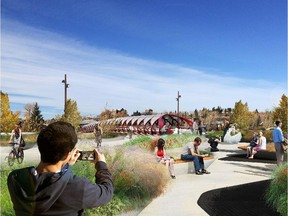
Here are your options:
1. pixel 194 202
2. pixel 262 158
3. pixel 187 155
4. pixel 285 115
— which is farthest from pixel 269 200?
pixel 285 115

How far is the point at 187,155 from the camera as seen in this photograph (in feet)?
30.3

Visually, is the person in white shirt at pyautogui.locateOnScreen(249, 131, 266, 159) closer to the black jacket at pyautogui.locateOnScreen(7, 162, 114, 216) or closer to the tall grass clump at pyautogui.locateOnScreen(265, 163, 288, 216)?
the tall grass clump at pyautogui.locateOnScreen(265, 163, 288, 216)

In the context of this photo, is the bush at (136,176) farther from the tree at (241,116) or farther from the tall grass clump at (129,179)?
the tree at (241,116)

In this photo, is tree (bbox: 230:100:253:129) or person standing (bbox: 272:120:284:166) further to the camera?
tree (bbox: 230:100:253:129)

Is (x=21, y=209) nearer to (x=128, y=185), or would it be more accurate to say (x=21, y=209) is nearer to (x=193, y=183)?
(x=128, y=185)

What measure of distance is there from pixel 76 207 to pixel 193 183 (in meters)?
6.02

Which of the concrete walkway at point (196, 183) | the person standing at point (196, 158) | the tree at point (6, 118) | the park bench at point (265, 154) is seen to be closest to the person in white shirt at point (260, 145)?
the park bench at point (265, 154)

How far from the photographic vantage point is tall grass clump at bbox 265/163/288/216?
5.23 meters

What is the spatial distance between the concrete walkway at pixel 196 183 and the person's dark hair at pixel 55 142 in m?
3.55

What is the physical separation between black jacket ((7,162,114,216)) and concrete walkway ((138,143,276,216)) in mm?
3456

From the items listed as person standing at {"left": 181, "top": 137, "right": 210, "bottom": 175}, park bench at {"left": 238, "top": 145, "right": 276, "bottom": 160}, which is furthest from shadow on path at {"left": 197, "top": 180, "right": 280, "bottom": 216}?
park bench at {"left": 238, "top": 145, "right": 276, "bottom": 160}

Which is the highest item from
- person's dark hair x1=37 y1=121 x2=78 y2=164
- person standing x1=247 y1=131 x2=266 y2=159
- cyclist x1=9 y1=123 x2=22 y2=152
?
person's dark hair x1=37 y1=121 x2=78 y2=164

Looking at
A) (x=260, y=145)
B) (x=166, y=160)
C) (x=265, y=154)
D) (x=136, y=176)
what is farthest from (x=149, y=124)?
(x=136, y=176)

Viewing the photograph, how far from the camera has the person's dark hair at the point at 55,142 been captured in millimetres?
1886
